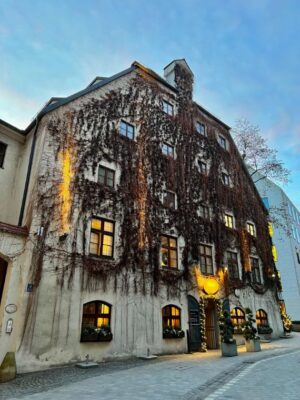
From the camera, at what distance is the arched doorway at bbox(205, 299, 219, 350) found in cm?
1692

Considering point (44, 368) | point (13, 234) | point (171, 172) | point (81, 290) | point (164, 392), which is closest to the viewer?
point (164, 392)

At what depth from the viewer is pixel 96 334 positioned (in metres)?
11.6

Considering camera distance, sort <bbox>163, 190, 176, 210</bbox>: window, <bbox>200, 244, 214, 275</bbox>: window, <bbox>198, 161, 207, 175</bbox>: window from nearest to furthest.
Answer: <bbox>163, 190, 176, 210</bbox>: window
<bbox>200, 244, 214, 275</bbox>: window
<bbox>198, 161, 207, 175</bbox>: window

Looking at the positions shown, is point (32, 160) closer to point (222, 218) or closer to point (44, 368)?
point (44, 368)

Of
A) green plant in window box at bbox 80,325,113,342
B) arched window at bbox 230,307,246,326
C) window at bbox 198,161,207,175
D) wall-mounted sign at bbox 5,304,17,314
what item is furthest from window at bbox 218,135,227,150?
wall-mounted sign at bbox 5,304,17,314

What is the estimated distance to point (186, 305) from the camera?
15586 mm

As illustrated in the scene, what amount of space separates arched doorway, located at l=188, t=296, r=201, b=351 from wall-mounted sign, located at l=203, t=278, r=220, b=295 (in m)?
1.04

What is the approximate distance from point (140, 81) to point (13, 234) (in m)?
12.6

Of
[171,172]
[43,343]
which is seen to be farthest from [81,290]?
[171,172]

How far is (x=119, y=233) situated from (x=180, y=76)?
48.0 feet

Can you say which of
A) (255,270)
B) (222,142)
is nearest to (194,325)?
(255,270)

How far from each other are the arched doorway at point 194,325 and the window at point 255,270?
6.95m

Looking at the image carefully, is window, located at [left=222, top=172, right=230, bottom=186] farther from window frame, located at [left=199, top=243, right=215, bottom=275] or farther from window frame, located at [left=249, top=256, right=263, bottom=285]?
window frame, located at [left=199, top=243, right=215, bottom=275]

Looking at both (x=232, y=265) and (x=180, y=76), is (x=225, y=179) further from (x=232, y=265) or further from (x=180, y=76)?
(x=180, y=76)
